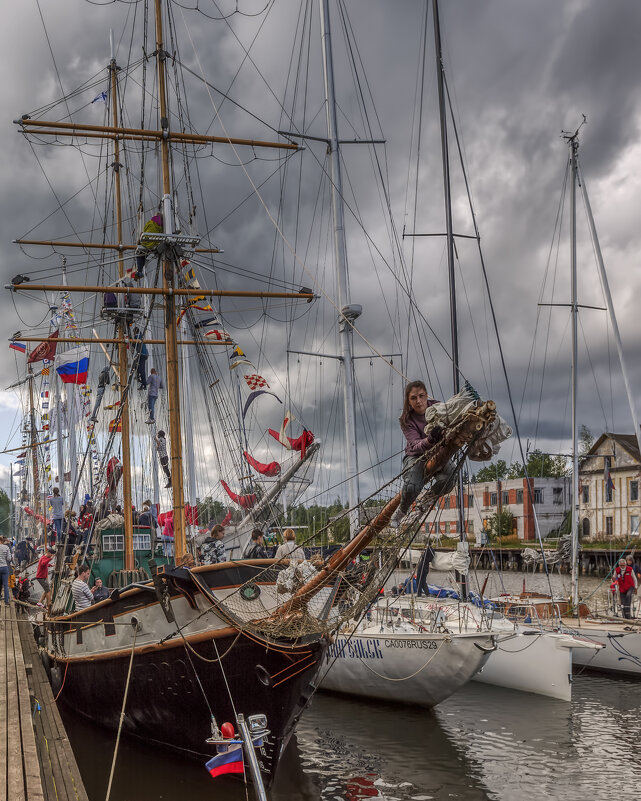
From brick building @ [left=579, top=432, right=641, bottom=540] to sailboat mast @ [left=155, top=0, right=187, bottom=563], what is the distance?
5267 cm

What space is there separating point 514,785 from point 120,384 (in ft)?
50.6

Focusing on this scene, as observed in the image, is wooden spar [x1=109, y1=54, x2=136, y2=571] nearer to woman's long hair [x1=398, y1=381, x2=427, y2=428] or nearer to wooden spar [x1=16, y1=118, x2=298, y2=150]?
wooden spar [x1=16, y1=118, x2=298, y2=150]

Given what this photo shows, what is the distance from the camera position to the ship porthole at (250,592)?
11.1 m

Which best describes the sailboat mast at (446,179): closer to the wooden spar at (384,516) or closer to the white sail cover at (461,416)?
the wooden spar at (384,516)

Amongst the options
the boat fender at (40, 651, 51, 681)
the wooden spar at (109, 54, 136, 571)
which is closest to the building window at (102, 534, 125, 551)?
the wooden spar at (109, 54, 136, 571)

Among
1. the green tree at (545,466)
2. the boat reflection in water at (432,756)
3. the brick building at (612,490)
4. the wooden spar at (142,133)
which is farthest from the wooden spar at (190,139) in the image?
the green tree at (545,466)

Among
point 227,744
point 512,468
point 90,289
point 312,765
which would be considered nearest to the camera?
point 227,744

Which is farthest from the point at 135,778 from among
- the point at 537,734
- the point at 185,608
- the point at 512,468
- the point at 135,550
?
the point at 512,468

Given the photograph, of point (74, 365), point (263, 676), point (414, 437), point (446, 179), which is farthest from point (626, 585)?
point (74, 365)

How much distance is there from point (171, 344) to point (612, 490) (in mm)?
57613

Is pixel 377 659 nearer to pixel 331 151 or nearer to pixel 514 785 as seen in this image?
pixel 514 785

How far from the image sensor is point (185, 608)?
11141mm

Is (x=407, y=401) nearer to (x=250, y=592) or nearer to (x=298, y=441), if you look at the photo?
(x=250, y=592)

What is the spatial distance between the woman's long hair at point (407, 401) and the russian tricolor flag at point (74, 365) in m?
15.7
